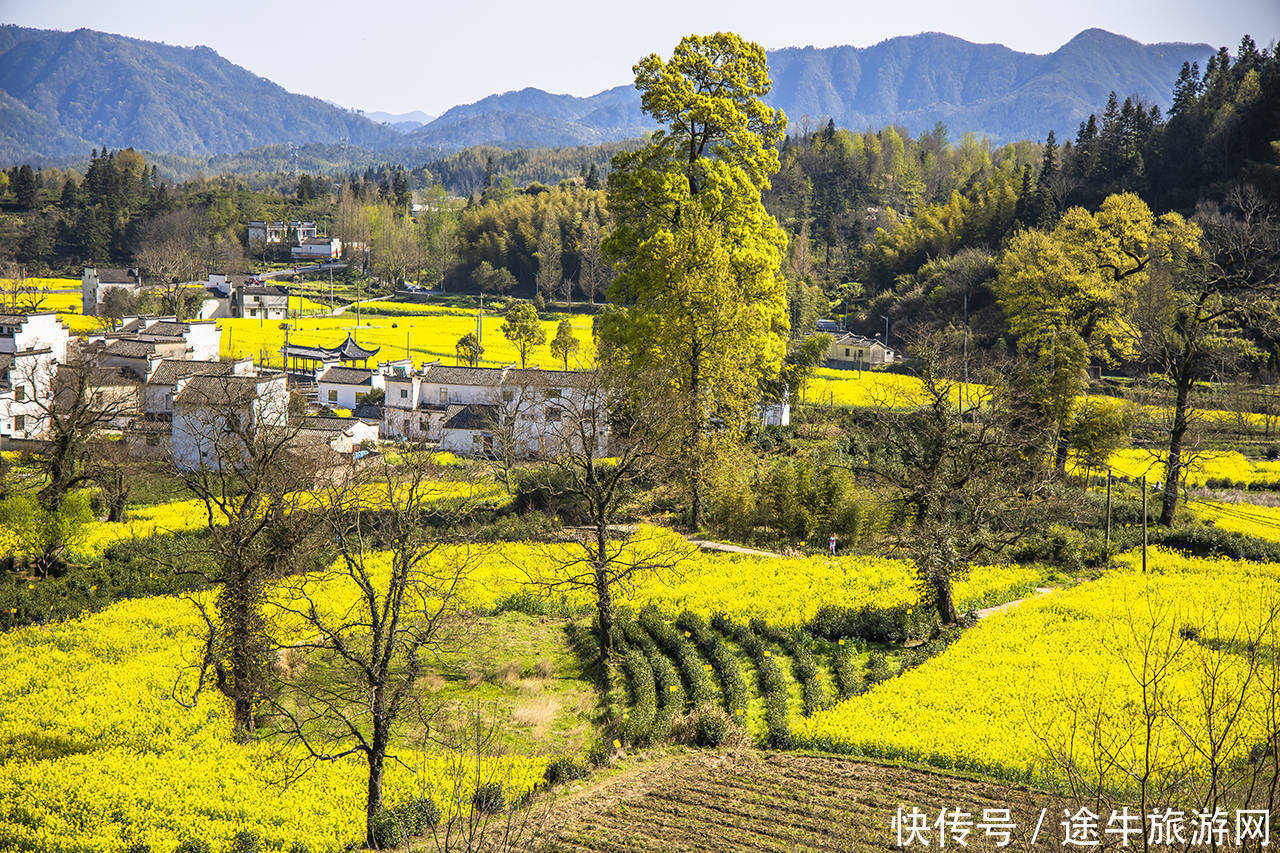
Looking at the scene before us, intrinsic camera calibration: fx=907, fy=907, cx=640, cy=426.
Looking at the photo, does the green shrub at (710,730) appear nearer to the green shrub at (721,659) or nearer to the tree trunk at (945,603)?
the green shrub at (721,659)

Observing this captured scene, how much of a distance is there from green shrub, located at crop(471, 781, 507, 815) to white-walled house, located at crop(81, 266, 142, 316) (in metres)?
78.6

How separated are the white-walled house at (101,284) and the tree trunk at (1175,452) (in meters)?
80.3

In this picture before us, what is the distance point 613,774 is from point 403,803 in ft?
11.4

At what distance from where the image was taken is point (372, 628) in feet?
47.4

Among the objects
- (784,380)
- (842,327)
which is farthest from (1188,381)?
(842,327)

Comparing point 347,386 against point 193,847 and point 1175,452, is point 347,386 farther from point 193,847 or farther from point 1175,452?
point 193,847

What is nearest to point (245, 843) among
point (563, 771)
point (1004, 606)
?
point (563, 771)

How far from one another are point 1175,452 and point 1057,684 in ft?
50.5

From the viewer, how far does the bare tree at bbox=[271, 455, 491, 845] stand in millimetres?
13445

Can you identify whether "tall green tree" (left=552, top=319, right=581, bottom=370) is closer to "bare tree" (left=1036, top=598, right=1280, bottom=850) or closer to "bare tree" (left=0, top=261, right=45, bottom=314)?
"bare tree" (left=1036, top=598, right=1280, bottom=850)

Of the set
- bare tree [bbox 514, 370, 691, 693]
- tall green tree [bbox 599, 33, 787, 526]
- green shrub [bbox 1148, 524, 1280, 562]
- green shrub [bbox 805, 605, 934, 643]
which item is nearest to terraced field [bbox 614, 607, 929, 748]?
green shrub [bbox 805, 605, 934, 643]

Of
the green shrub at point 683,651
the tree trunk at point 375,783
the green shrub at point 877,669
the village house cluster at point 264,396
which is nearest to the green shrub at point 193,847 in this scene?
the tree trunk at point 375,783

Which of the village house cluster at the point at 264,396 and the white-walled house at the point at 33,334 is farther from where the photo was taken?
the white-walled house at the point at 33,334

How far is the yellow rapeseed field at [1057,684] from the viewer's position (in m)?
15.8
